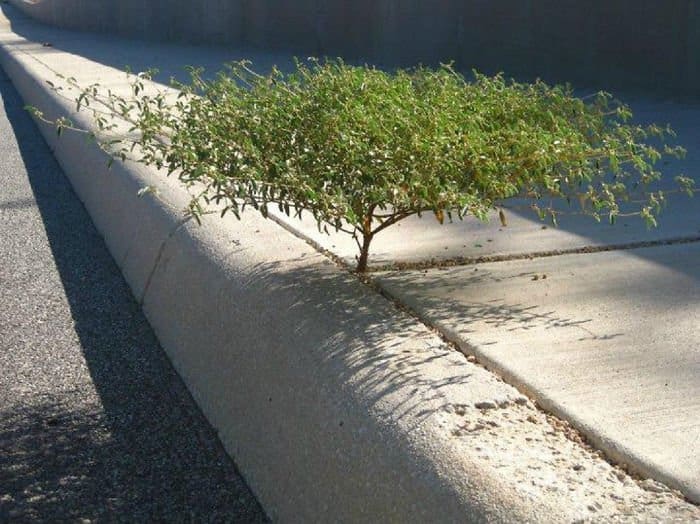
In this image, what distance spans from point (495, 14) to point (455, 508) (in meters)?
11.5

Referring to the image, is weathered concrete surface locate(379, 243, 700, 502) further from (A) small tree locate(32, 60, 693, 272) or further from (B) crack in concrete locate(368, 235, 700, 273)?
(A) small tree locate(32, 60, 693, 272)

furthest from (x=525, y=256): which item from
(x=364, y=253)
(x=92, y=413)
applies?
(x=92, y=413)

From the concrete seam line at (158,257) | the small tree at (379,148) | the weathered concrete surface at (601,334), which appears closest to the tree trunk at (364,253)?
the small tree at (379,148)

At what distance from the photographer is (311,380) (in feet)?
12.0

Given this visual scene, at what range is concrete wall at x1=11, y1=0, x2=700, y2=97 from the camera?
11094 millimetres

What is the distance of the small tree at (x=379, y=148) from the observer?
418 centimetres

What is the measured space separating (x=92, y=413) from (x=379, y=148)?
146 cm

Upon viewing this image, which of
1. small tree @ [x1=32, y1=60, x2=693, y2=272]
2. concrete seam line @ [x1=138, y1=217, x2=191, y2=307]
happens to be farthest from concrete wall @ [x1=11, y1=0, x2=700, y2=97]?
small tree @ [x1=32, y1=60, x2=693, y2=272]

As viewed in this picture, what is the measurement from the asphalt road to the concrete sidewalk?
0.12 m

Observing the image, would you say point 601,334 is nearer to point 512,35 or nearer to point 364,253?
point 364,253

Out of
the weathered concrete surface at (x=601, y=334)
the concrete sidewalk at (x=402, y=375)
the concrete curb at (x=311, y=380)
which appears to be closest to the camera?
the concrete sidewalk at (x=402, y=375)

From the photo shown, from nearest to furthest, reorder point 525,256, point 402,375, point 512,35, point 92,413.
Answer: point 402,375, point 92,413, point 525,256, point 512,35

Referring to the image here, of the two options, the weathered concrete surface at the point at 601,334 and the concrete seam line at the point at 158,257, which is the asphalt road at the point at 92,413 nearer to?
the concrete seam line at the point at 158,257

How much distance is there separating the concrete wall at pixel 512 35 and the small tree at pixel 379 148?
6460 mm
